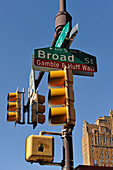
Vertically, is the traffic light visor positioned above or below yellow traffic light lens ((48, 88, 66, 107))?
above

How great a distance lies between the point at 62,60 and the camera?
770 cm

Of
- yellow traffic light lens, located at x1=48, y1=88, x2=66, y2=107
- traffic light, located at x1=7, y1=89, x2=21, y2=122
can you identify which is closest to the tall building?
traffic light, located at x1=7, y1=89, x2=21, y2=122

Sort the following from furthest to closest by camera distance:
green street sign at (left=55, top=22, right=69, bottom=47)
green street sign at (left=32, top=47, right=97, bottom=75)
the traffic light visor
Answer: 1. the traffic light visor
2. green street sign at (left=55, top=22, right=69, bottom=47)
3. green street sign at (left=32, top=47, right=97, bottom=75)

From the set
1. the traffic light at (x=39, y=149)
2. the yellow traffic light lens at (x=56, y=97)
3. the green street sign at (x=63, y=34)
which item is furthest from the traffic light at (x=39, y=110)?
the yellow traffic light lens at (x=56, y=97)

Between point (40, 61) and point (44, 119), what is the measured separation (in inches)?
89.2

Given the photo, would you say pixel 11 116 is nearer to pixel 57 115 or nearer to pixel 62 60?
pixel 62 60

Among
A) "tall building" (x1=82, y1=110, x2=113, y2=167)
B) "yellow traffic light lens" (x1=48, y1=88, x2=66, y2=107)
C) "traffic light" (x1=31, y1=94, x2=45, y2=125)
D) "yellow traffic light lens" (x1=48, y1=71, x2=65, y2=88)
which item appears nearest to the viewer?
"yellow traffic light lens" (x1=48, y1=88, x2=66, y2=107)

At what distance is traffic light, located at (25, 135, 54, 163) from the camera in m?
5.85

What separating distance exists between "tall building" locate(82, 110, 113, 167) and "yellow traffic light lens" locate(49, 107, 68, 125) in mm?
175834

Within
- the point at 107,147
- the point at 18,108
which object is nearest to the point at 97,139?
the point at 107,147

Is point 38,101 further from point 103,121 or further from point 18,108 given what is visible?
point 103,121

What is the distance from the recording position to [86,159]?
183250 millimetres

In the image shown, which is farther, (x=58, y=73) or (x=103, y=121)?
(x=103, y=121)

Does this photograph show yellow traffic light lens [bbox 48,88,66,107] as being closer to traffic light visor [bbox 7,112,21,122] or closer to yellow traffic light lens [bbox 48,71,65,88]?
yellow traffic light lens [bbox 48,71,65,88]
